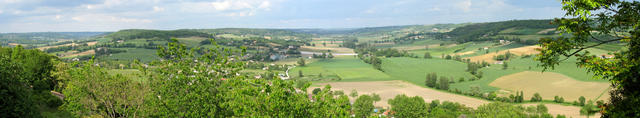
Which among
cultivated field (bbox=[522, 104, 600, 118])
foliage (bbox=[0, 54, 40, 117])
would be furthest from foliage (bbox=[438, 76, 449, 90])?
foliage (bbox=[0, 54, 40, 117])

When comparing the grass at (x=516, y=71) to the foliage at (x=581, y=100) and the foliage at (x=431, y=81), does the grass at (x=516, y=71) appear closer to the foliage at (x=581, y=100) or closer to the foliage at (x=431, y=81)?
the foliage at (x=431, y=81)

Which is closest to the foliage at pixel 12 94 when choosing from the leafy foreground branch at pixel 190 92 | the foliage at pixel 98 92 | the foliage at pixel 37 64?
the leafy foreground branch at pixel 190 92

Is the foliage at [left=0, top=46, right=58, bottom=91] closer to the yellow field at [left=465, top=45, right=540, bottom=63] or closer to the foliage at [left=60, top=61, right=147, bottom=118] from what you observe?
the foliage at [left=60, top=61, right=147, bottom=118]

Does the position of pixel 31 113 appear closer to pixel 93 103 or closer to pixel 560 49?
pixel 93 103

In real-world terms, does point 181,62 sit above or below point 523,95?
above

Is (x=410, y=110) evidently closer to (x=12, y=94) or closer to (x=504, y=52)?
(x=12, y=94)

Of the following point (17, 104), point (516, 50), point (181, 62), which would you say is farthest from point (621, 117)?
point (516, 50)
